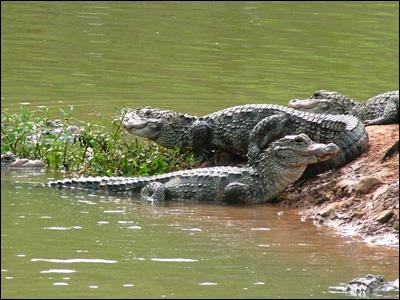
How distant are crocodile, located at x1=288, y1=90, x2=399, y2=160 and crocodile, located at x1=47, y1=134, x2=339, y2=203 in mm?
1540

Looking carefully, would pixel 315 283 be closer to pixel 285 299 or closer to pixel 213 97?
pixel 285 299

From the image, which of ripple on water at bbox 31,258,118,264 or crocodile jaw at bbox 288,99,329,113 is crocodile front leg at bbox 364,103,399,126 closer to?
crocodile jaw at bbox 288,99,329,113

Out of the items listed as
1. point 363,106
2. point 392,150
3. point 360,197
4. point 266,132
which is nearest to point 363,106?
point 363,106

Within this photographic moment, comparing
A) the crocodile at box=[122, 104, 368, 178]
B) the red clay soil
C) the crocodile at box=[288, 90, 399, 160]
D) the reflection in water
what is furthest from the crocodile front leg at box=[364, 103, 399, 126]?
the reflection in water

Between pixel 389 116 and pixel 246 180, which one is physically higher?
pixel 389 116

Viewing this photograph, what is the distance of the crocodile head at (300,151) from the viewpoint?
38.0ft

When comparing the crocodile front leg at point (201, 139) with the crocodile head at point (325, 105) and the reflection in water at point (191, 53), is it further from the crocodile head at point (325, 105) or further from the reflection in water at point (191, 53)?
the reflection in water at point (191, 53)

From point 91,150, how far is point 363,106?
292cm

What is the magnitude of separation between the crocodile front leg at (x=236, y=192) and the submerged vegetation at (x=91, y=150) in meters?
1.08

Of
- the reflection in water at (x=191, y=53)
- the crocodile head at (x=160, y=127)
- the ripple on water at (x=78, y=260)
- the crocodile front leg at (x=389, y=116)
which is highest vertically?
the crocodile front leg at (x=389, y=116)

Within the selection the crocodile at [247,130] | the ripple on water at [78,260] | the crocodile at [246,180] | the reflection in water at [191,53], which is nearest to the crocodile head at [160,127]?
the crocodile at [247,130]

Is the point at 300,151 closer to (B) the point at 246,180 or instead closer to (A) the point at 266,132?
(B) the point at 246,180

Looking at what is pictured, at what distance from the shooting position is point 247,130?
41.0 feet

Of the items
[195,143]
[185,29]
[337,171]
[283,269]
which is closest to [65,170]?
[195,143]
